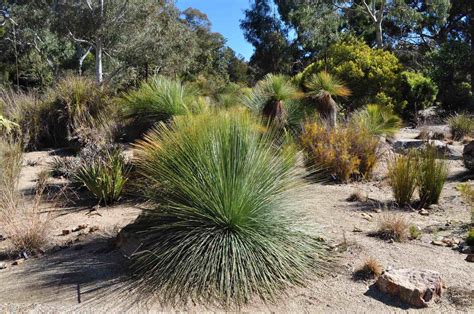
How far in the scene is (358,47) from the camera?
17.7 meters

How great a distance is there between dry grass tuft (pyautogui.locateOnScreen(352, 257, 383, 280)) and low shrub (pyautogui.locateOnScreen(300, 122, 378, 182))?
11.9 feet

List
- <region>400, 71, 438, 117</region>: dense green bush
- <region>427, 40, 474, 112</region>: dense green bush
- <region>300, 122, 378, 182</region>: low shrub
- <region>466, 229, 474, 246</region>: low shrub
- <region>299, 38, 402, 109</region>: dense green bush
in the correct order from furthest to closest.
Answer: <region>427, 40, 474, 112</region>: dense green bush < <region>400, 71, 438, 117</region>: dense green bush < <region>299, 38, 402, 109</region>: dense green bush < <region>300, 122, 378, 182</region>: low shrub < <region>466, 229, 474, 246</region>: low shrub

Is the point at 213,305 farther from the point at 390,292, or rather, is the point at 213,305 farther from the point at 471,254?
the point at 471,254

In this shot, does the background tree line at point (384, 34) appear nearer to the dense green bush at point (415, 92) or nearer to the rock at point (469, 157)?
the dense green bush at point (415, 92)

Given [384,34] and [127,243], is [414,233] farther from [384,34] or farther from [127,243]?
[384,34]

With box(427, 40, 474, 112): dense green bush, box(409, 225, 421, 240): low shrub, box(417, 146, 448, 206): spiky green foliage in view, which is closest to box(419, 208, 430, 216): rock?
box(417, 146, 448, 206): spiky green foliage

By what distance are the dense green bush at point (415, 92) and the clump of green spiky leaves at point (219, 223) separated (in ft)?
46.2

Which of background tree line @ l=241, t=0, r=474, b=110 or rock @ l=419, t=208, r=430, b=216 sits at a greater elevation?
background tree line @ l=241, t=0, r=474, b=110

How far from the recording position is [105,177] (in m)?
6.39

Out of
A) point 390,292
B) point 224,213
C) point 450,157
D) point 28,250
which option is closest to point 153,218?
point 224,213

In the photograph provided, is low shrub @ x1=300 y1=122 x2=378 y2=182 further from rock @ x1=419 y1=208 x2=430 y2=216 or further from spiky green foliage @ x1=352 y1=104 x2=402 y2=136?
rock @ x1=419 y1=208 x2=430 y2=216

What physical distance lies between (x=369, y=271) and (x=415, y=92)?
15.1m

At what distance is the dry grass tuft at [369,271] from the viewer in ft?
12.7

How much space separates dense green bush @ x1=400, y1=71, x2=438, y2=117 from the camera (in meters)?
17.4
